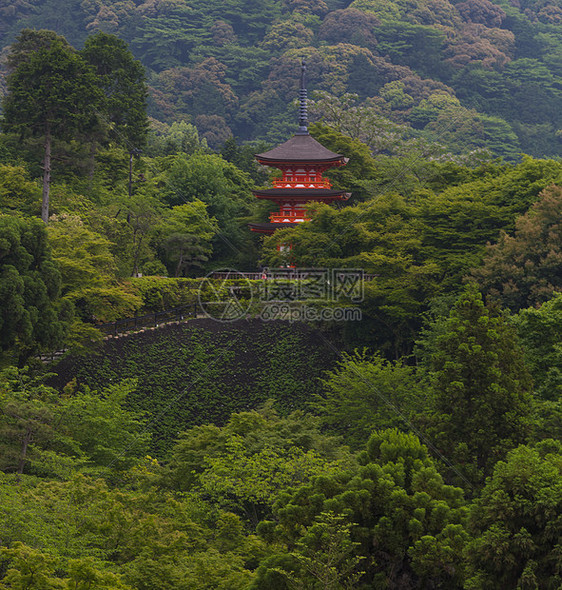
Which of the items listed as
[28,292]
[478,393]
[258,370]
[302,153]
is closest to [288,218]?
[302,153]

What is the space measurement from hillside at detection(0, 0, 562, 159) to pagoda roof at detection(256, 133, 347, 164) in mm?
41783

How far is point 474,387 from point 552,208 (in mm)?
12090

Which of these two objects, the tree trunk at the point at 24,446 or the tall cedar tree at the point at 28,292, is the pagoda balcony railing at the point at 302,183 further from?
the tree trunk at the point at 24,446

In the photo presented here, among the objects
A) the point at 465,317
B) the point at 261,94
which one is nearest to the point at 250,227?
the point at 465,317

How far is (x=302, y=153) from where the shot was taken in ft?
132

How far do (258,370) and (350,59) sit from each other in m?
73.4

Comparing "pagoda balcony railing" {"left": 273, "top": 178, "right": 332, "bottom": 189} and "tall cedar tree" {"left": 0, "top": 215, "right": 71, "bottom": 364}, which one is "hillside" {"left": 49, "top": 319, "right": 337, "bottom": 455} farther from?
"pagoda balcony railing" {"left": 273, "top": 178, "right": 332, "bottom": 189}

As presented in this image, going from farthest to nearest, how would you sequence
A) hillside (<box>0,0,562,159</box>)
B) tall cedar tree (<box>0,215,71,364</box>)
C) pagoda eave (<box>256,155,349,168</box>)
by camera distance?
hillside (<box>0,0,562,159</box>) < pagoda eave (<box>256,155,349,168</box>) < tall cedar tree (<box>0,215,71,364</box>)

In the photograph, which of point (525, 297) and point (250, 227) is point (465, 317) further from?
point (250, 227)

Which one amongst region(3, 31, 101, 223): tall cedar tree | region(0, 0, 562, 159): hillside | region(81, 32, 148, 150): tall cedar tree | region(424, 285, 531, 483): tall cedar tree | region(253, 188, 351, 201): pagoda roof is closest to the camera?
region(424, 285, 531, 483): tall cedar tree

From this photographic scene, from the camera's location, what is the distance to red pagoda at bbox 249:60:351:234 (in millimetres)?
38844

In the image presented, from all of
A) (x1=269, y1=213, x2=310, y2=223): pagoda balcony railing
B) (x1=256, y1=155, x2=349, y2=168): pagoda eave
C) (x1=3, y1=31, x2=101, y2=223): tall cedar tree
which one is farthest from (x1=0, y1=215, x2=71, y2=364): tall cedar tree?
(x1=256, y1=155, x2=349, y2=168): pagoda eave

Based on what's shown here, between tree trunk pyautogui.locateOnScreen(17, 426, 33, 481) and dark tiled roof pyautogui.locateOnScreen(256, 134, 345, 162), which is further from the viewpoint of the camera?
dark tiled roof pyautogui.locateOnScreen(256, 134, 345, 162)

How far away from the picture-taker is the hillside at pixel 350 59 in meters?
91.1
